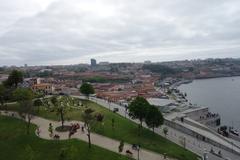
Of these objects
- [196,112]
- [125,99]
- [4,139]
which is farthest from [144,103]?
[125,99]

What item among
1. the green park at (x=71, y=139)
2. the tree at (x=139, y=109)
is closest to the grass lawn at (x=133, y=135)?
the green park at (x=71, y=139)

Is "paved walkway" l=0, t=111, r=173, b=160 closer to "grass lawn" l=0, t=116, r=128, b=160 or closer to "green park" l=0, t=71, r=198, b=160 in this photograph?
"green park" l=0, t=71, r=198, b=160

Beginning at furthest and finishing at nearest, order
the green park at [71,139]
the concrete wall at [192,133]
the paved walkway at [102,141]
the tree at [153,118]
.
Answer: the concrete wall at [192,133] < the tree at [153,118] < the paved walkway at [102,141] < the green park at [71,139]

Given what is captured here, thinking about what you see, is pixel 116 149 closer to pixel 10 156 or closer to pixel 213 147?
pixel 10 156

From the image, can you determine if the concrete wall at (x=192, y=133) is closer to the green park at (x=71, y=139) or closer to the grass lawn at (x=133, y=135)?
the green park at (x=71, y=139)

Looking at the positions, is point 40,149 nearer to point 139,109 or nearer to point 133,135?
point 133,135

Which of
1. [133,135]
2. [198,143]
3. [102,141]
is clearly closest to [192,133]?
[198,143]

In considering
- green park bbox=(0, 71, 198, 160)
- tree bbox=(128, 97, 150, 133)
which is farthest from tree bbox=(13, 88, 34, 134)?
tree bbox=(128, 97, 150, 133)
